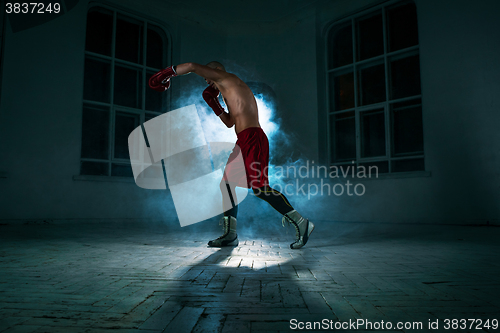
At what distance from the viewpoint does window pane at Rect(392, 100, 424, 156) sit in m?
5.71

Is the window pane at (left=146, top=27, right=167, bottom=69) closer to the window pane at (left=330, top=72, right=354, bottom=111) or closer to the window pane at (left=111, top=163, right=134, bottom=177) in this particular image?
the window pane at (left=111, top=163, right=134, bottom=177)

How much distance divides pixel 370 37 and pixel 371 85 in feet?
3.10

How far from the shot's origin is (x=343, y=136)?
6637 mm

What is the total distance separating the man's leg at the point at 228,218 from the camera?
2979mm

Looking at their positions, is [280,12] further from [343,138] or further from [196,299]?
[196,299]

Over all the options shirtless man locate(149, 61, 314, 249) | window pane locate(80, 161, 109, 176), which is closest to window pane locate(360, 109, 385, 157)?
shirtless man locate(149, 61, 314, 249)

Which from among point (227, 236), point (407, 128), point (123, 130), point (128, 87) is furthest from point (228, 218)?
point (128, 87)

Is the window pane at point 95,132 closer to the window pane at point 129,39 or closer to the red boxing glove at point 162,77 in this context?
the window pane at point 129,39

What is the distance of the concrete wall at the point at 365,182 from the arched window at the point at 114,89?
1.03 ft

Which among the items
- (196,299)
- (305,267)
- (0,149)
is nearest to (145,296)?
(196,299)

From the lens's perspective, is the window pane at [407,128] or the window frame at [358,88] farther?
the window frame at [358,88]

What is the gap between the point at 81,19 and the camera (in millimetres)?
5734

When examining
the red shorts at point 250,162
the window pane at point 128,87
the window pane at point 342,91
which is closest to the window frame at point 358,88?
the window pane at point 342,91

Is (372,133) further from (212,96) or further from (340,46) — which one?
(212,96)
